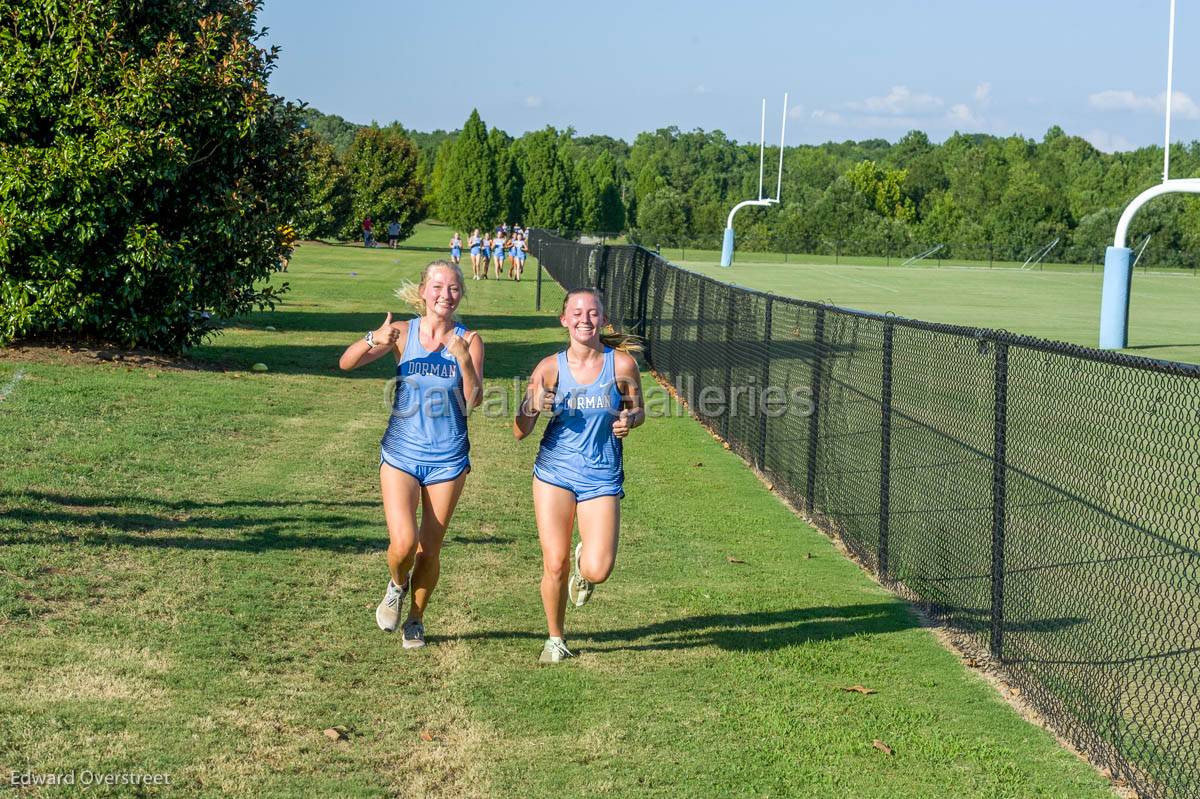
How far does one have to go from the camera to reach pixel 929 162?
390 feet

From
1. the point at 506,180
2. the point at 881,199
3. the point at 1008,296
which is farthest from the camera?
the point at 881,199

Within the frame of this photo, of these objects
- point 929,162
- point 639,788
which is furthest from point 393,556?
point 929,162

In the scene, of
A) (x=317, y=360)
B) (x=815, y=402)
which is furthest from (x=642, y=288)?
(x=815, y=402)

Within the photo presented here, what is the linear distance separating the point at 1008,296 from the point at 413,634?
146 feet

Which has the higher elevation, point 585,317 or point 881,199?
point 881,199

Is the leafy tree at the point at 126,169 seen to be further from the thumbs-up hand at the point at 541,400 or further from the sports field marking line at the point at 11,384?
the thumbs-up hand at the point at 541,400

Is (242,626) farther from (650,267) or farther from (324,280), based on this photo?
(324,280)

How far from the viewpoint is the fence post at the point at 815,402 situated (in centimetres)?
1045

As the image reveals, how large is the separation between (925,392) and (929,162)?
115488mm

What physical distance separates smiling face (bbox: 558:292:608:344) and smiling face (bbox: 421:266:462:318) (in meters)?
0.58

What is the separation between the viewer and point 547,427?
6469 mm

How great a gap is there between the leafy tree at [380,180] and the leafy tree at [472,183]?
1413 centimetres

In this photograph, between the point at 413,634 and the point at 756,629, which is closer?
the point at 413,634

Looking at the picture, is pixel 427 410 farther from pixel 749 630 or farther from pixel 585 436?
pixel 749 630
